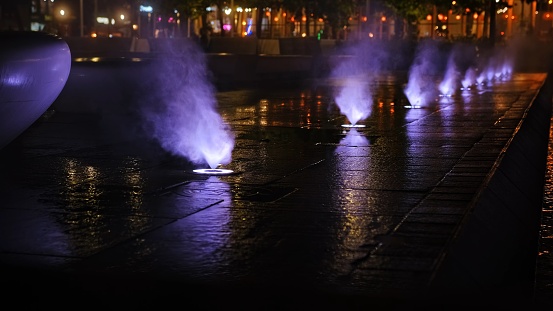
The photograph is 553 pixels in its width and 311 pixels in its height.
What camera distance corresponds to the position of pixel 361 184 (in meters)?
8.27

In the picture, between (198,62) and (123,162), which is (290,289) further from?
(198,62)

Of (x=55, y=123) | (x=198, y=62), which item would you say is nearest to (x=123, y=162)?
(x=55, y=123)

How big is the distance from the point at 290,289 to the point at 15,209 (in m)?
2.91

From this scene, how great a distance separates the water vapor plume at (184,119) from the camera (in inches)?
412

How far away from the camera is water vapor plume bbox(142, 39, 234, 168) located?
10.5 m

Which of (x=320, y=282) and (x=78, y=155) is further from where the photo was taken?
(x=78, y=155)

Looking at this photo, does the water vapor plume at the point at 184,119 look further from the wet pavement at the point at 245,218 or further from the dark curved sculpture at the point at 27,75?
the dark curved sculpture at the point at 27,75

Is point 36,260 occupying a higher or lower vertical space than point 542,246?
higher

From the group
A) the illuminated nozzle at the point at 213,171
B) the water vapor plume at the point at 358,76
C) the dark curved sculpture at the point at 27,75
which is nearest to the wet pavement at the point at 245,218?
the illuminated nozzle at the point at 213,171

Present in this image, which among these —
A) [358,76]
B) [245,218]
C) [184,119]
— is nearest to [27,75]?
[245,218]

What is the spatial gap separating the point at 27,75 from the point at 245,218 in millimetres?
2370

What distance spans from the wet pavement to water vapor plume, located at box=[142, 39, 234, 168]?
0.24 meters

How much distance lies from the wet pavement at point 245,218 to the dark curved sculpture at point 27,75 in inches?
22.0

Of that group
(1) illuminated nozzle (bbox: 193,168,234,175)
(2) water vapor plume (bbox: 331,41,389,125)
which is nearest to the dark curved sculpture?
(1) illuminated nozzle (bbox: 193,168,234,175)
